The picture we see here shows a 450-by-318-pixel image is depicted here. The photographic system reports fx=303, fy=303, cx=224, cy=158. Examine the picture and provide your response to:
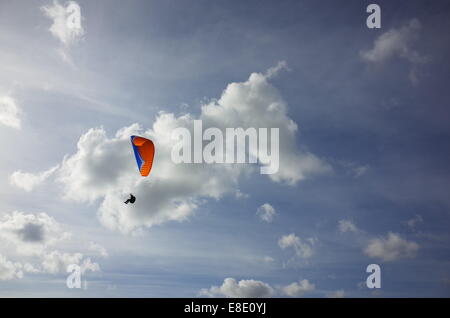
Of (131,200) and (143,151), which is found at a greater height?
(143,151)

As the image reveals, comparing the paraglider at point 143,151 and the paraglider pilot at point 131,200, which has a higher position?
the paraglider at point 143,151

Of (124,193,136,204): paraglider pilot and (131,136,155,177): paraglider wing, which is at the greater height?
(131,136,155,177): paraglider wing

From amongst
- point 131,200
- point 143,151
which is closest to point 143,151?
point 143,151

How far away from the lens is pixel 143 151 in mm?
38812

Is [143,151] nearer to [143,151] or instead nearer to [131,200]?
[143,151]

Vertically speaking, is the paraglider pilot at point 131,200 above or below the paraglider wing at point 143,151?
below

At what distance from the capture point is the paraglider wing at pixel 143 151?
38.6 metres

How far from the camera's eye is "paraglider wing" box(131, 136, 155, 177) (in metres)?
38.6

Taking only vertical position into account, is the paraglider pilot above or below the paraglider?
below

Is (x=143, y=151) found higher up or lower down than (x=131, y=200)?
higher up
